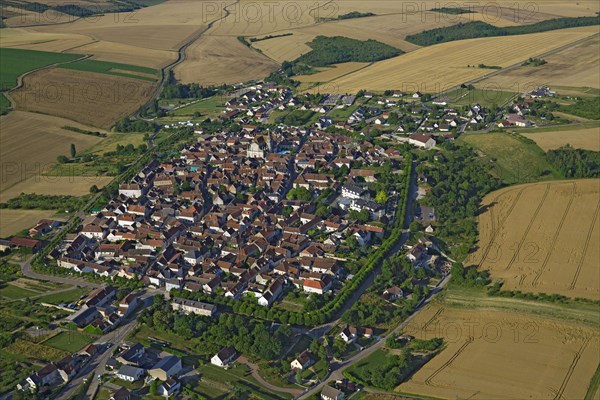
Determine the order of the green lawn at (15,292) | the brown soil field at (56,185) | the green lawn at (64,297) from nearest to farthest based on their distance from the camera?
the green lawn at (64,297), the green lawn at (15,292), the brown soil field at (56,185)

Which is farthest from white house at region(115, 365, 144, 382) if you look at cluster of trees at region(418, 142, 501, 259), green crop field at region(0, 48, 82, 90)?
green crop field at region(0, 48, 82, 90)

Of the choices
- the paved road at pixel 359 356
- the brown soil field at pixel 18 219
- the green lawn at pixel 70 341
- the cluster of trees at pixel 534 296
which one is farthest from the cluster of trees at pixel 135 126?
the cluster of trees at pixel 534 296

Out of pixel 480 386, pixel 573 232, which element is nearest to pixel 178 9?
pixel 573 232

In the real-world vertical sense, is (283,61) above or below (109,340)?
above

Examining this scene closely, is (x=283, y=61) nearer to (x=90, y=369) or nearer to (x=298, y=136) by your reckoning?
(x=298, y=136)

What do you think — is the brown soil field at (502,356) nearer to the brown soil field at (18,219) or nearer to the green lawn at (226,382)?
the green lawn at (226,382)
